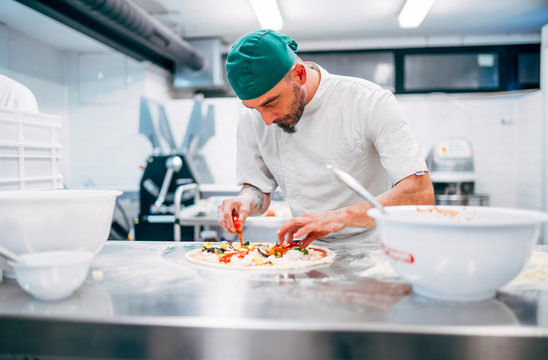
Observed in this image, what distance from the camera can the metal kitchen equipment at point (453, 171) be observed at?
15.8ft

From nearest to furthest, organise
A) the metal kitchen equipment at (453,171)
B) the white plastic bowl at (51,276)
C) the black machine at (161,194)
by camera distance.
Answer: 1. the white plastic bowl at (51,276)
2. the black machine at (161,194)
3. the metal kitchen equipment at (453,171)

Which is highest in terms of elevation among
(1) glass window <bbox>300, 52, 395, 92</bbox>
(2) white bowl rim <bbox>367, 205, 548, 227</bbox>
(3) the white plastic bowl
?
(1) glass window <bbox>300, 52, 395, 92</bbox>

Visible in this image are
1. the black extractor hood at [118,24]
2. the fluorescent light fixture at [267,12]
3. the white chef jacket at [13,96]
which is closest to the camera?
Result: the white chef jacket at [13,96]

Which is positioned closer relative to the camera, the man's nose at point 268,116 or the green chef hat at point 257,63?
the green chef hat at point 257,63

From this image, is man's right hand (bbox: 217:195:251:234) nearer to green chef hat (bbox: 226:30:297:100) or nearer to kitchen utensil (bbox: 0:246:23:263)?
green chef hat (bbox: 226:30:297:100)

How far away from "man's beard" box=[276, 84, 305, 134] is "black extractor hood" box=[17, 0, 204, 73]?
2.17 metres

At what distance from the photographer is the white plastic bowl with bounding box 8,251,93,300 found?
877mm

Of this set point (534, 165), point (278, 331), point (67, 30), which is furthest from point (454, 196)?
point (67, 30)

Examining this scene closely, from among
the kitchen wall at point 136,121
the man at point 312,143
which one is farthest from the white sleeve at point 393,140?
the kitchen wall at point 136,121

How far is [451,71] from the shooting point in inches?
225

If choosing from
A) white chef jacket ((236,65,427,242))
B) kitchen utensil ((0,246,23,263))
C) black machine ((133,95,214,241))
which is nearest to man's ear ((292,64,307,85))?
white chef jacket ((236,65,427,242))

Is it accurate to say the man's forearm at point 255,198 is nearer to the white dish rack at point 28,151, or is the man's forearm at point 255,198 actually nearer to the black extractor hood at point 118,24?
the white dish rack at point 28,151

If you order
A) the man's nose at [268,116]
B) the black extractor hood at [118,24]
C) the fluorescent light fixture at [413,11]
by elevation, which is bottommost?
the man's nose at [268,116]

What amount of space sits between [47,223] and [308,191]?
1.12m
